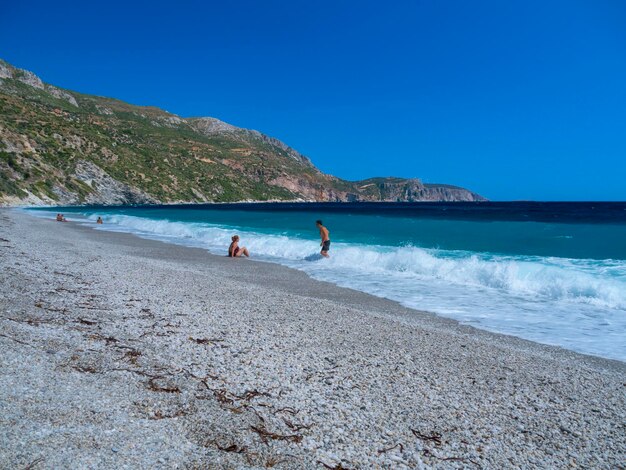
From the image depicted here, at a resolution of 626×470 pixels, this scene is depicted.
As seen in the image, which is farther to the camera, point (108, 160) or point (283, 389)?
point (108, 160)

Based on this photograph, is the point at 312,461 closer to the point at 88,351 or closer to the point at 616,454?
the point at 616,454

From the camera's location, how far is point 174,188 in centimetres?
9650

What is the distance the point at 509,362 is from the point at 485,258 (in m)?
12.7

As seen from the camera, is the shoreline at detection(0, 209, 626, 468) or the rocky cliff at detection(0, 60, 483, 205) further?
the rocky cliff at detection(0, 60, 483, 205)

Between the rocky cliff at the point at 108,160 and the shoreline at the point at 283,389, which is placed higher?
the rocky cliff at the point at 108,160

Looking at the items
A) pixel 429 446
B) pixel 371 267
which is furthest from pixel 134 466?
pixel 371 267

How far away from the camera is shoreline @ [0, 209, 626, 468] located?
10.3 ft

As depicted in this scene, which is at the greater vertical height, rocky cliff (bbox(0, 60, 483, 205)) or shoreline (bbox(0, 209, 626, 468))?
rocky cliff (bbox(0, 60, 483, 205))

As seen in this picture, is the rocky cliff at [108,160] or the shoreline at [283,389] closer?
the shoreline at [283,389]

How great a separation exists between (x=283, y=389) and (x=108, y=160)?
9053cm

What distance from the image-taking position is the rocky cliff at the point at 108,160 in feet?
213

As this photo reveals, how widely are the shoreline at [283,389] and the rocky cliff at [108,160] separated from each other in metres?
60.4

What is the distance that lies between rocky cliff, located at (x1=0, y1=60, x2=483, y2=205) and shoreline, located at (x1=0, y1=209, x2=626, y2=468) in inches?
2376

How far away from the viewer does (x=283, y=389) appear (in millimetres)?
4227
